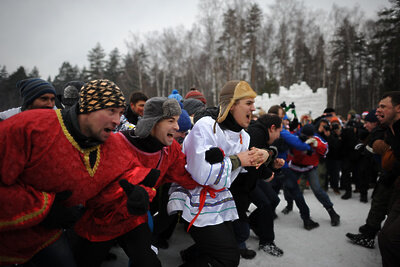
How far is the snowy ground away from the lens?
3061mm

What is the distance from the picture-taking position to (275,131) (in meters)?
3.38

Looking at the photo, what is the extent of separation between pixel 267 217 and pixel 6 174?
3.05m

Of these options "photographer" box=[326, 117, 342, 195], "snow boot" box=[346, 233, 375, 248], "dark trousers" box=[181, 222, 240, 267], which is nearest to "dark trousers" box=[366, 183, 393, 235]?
"snow boot" box=[346, 233, 375, 248]

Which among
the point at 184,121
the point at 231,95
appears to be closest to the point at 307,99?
the point at 231,95

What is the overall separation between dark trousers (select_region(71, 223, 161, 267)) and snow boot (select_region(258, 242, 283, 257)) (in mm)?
1985

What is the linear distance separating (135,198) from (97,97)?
0.76 meters

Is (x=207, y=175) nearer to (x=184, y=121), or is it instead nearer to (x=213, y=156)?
(x=213, y=156)

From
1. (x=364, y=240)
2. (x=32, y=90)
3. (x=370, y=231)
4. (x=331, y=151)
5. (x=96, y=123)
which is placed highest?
(x=32, y=90)

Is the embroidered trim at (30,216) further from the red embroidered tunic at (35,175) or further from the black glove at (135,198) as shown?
the black glove at (135,198)

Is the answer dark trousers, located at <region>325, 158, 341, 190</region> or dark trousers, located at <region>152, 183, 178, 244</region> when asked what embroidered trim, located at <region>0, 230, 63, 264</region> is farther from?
dark trousers, located at <region>325, 158, 341, 190</region>

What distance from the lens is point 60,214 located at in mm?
1518

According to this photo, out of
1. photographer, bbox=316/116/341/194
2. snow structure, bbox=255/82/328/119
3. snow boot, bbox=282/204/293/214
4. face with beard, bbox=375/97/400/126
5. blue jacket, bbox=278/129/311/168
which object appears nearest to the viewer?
face with beard, bbox=375/97/400/126

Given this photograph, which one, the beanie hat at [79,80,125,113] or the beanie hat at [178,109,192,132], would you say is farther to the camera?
the beanie hat at [178,109,192,132]

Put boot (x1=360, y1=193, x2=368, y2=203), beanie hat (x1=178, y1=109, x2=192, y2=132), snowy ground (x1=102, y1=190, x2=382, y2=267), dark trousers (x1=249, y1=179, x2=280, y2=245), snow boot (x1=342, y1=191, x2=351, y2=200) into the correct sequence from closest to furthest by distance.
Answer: beanie hat (x1=178, y1=109, x2=192, y2=132)
snowy ground (x1=102, y1=190, x2=382, y2=267)
dark trousers (x1=249, y1=179, x2=280, y2=245)
boot (x1=360, y1=193, x2=368, y2=203)
snow boot (x1=342, y1=191, x2=351, y2=200)
